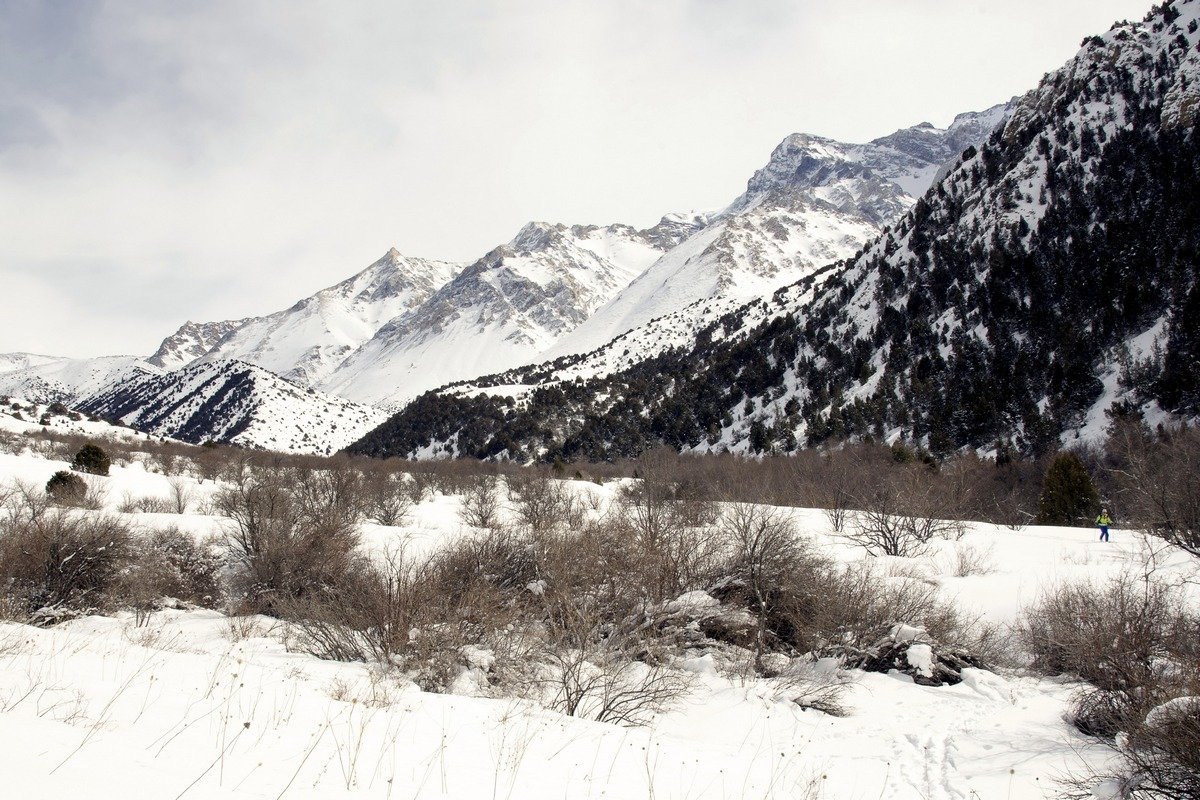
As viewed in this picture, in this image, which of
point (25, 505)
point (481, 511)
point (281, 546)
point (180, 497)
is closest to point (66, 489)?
point (25, 505)

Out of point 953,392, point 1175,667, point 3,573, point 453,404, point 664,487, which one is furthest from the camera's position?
point 453,404

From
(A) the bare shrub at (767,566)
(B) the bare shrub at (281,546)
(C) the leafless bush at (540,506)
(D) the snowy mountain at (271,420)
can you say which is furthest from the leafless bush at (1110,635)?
(D) the snowy mountain at (271,420)

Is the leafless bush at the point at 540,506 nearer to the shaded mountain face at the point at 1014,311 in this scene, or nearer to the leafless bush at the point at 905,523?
the leafless bush at the point at 905,523

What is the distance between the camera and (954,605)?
15.9 m

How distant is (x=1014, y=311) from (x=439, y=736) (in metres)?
78.3

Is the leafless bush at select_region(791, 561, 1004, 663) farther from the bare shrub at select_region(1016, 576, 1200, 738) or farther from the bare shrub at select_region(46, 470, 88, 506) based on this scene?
the bare shrub at select_region(46, 470, 88, 506)

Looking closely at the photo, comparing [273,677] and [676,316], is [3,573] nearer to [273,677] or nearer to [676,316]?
Answer: [273,677]

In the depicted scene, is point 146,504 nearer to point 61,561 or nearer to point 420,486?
point 61,561

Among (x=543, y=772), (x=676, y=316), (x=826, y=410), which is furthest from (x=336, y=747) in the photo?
(x=676, y=316)

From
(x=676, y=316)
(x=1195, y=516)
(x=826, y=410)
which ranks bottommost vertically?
(x=1195, y=516)

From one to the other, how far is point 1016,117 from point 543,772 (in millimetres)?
115735

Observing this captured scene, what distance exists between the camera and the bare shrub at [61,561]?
15750 mm

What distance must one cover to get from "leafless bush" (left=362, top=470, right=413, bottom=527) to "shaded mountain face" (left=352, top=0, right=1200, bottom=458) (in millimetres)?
48612

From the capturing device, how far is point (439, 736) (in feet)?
20.4
